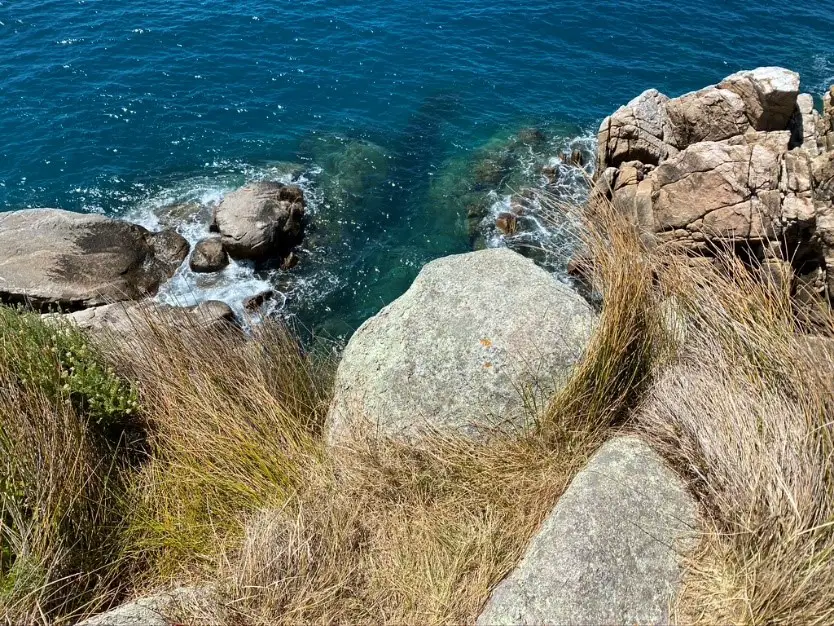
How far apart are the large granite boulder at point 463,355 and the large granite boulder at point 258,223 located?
Result: 9.32m

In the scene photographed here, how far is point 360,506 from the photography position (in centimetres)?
507

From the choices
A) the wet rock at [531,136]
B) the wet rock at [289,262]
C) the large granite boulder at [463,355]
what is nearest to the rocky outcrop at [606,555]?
the large granite boulder at [463,355]

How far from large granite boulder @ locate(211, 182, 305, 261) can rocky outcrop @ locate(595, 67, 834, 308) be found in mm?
8082

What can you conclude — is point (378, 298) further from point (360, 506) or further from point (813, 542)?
point (813, 542)

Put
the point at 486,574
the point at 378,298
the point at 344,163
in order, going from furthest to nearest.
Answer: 1. the point at 344,163
2. the point at 378,298
3. the point at 486,574

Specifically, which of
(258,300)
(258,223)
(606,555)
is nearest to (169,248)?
(258,223)

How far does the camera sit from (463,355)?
19.6ft

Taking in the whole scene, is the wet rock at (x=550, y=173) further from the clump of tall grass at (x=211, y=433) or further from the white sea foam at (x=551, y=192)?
the clump of tall grass at (x=211, y=433)

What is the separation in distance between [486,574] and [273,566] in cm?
154

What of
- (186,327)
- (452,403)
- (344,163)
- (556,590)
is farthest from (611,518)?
(344,163)

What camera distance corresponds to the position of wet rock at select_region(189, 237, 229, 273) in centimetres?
1501

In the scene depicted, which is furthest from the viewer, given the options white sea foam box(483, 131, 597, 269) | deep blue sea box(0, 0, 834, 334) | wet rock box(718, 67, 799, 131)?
deep blue sea box(0, 0, 834, 334)

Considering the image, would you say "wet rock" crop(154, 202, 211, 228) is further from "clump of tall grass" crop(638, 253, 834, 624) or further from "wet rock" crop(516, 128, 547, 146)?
"clump of tall grass" crop(638, 253, 834, 624)

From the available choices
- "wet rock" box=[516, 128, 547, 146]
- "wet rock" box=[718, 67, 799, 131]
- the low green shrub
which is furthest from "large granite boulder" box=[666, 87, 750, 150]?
the low green shrub
